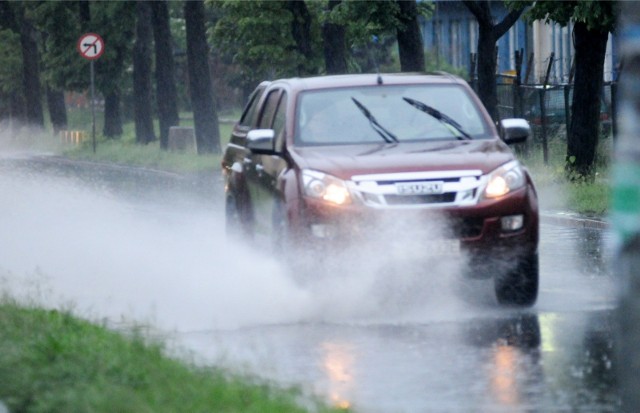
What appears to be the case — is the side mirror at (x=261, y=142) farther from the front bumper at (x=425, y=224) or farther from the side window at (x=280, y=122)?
the front bumper at (x=425, y=224)

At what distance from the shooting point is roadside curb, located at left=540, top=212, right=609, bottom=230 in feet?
59.5

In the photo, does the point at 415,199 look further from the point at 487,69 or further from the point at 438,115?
the point at 487,69

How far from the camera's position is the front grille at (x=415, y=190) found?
36.0ft

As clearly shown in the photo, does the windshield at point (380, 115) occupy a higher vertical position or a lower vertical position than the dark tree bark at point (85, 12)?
higher

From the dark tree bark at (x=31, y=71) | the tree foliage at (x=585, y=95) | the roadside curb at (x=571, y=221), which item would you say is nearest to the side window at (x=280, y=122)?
the roadside curb at (x=571, y=221)

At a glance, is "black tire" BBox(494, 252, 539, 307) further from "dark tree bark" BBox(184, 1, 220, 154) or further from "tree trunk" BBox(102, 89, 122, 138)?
"tree trunk" BBox(102, 89, 122, 138)

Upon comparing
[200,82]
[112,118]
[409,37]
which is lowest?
[112,118]

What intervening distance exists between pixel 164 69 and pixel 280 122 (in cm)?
2882

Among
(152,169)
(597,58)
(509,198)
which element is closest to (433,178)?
(509,198)

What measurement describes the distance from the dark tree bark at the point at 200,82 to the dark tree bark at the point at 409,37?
9.23 metres

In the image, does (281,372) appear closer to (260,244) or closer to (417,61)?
(260,244)

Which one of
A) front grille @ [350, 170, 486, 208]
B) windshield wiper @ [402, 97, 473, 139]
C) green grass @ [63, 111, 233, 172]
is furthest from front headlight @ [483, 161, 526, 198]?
green grass @ [63, 111, 233, 172]

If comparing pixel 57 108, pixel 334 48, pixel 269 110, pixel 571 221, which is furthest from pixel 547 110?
pixel 57 108

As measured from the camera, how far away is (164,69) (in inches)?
1623
